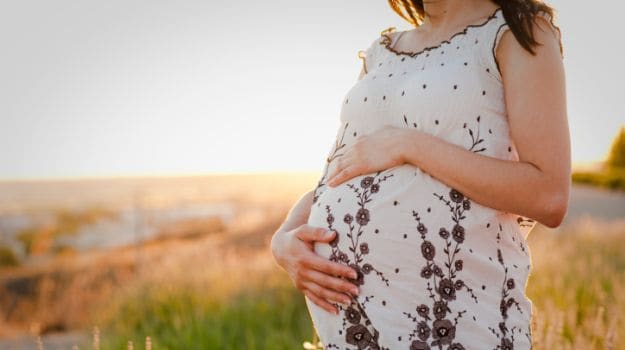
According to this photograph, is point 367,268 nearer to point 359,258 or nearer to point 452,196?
point 359,258

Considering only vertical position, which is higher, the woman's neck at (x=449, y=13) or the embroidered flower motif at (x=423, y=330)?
the woman's neck at (x=449, y=13)

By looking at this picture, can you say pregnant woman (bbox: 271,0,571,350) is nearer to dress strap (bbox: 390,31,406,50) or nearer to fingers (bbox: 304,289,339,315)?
fingers (bbox: 304,289,339,315)

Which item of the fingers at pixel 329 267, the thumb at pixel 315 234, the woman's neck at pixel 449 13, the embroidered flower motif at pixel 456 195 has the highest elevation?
the woman's neck at pixel 449 13

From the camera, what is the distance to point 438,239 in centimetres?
170

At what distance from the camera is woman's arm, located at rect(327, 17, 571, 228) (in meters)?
1.64

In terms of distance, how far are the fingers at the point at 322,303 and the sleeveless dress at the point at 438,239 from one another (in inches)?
0.7

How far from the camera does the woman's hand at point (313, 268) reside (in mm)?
1811

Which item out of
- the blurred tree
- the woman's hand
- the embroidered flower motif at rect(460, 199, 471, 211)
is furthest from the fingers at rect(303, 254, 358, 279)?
the blurred tree

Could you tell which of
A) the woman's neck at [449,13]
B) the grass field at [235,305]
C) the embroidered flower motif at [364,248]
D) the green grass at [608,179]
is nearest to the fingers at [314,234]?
the embroidered flower motif at [364,248]

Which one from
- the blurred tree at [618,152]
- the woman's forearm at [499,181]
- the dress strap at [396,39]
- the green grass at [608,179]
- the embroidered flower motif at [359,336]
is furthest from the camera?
the green grass at [608,179]

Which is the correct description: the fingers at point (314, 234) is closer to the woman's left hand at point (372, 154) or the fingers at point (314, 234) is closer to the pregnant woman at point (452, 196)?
the pregnant woman at point (452, 196)

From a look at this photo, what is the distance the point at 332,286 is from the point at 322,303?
3.1 inches

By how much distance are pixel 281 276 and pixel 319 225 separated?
5.57 m

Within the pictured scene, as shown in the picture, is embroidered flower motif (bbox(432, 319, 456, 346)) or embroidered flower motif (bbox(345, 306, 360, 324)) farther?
embroidered flower motif (bbox(345, 306, 360, 324))
